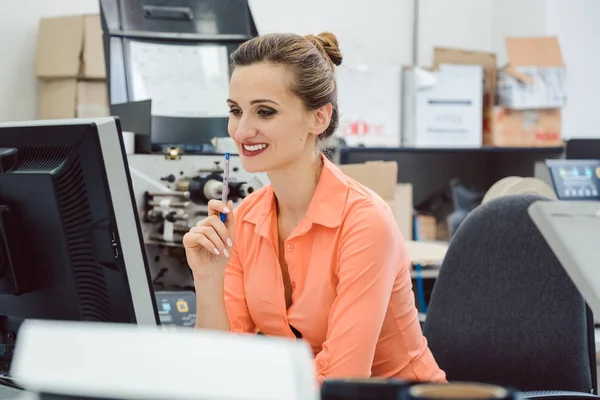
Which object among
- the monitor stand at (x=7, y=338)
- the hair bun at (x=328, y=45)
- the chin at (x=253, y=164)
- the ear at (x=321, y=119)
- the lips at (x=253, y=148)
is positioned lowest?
the monitor stand at (x=7, y=338)

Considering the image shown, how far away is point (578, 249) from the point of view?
841mm

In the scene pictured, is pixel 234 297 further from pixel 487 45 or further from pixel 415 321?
pixel 487 45

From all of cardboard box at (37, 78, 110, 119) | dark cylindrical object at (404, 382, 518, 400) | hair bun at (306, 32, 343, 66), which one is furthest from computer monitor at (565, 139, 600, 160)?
dark cylindrical object at (404, 382, 518, 400)

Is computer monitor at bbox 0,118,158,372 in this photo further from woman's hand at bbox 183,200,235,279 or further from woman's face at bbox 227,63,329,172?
woman's face at bbox 227,63,329,172

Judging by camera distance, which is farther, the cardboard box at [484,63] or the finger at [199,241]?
the cardboard box at [484,63]

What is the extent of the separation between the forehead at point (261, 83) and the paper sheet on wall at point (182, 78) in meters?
0.92

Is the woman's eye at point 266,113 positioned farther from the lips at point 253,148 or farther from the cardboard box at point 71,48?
the cardboard box at point 71,48

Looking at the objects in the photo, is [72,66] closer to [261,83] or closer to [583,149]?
[261,83]

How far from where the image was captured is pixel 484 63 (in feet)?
13.0

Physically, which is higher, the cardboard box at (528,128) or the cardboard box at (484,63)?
the cardboard box at (484,63)

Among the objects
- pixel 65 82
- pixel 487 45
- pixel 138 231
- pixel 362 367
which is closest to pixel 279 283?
pixel 362 367

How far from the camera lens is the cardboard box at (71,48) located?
121 inches

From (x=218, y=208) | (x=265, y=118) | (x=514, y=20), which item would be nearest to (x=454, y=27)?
(x=514, y=20)

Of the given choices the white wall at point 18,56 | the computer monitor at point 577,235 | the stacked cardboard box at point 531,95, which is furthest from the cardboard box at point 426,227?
the computer monitor at point 577,235
